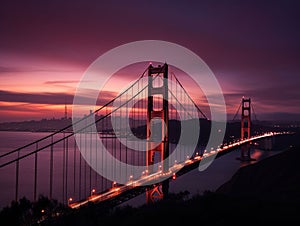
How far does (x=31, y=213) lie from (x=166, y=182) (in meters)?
9.73

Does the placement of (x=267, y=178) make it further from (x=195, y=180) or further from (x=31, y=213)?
(x=31, y=213)

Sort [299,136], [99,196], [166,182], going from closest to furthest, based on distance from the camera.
→ [99,196] < [166,182] < [299,136]

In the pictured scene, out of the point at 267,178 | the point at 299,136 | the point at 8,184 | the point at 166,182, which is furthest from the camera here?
the point at 299,136

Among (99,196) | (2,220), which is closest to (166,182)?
(99,196)

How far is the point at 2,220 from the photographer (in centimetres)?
1109

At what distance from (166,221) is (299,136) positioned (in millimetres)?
107630

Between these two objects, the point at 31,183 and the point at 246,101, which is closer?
the point at 31,183

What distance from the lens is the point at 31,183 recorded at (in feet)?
144

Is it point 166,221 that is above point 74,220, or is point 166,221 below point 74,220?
above

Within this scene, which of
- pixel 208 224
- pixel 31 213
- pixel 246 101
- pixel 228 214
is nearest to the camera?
pixel 208 224

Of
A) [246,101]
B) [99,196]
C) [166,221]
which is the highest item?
[246,101]

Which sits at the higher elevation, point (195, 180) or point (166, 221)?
point (166, 221)

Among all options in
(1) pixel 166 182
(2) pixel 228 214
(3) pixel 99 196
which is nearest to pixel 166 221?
(2) pixel 228 214

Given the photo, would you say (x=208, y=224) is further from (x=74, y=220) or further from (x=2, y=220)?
(x=2, y=220)
